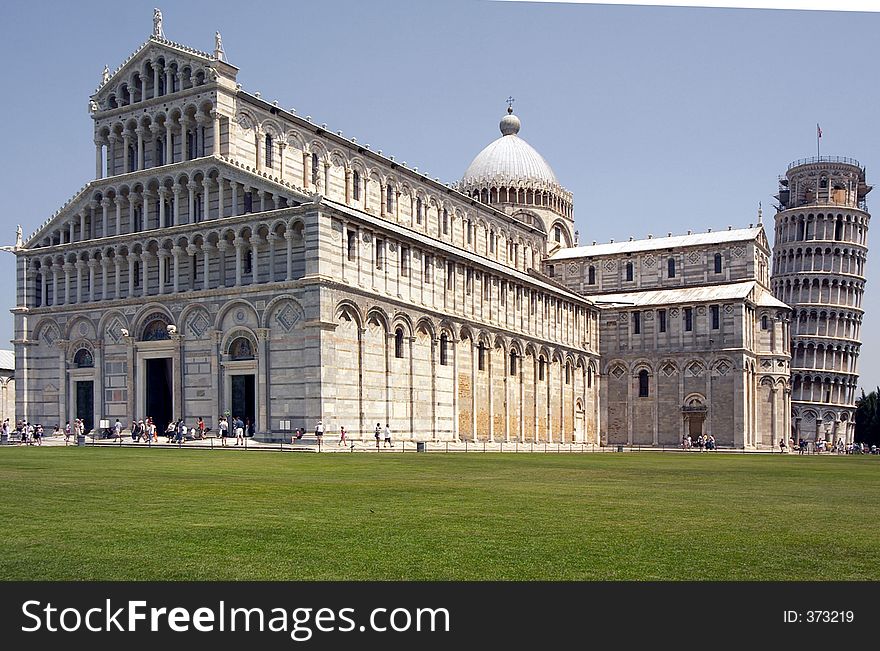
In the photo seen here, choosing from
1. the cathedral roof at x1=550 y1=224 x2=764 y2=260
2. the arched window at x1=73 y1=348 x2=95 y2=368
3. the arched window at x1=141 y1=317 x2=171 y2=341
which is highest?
the cathedral roof at x1=550 y1=224 x2=764 y2=260

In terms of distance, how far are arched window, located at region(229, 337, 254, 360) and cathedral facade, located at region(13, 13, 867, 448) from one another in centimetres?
10

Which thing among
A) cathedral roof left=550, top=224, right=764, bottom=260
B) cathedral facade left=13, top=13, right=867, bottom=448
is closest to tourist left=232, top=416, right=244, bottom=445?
cathedral facade left=13, top=13, right=867, bottom=448

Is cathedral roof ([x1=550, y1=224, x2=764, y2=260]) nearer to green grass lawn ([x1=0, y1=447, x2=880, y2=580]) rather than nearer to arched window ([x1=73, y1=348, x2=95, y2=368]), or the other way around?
arched window ([x1=73, y1=348, x2=95, y2=368])

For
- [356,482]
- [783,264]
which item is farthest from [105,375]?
[783,264]

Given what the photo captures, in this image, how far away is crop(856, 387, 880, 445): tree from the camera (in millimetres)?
112750

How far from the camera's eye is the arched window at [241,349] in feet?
177

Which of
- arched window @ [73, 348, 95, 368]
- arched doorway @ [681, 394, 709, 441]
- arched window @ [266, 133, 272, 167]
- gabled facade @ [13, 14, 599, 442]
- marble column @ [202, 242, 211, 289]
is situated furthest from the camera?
arched doorway @ [681, 394, 709, 441]

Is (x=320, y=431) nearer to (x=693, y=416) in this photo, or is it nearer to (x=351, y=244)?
(x=351, y=244)

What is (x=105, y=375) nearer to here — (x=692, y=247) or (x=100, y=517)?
(x=100, y=517)

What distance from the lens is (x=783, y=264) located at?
11219 centimetres

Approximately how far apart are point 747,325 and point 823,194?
35.7 meters

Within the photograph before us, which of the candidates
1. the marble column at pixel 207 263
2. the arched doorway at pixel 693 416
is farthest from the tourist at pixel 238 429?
the arched doorway at pixel 693 416

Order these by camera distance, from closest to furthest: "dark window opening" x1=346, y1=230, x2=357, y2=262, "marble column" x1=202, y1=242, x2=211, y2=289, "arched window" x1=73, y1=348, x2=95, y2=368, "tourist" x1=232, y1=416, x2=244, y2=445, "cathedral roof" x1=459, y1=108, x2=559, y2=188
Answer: "tourist" x1=232, y1=416, x2=244, y2=445, "dark window opening" x1=346, y1=230, x2=357, y2=262, "marble column" x1=202, y1=242, x2=211, y2=289, "arched window" x1=73, y1=348, x2=95, y2=368, "cathedral roof" x1=459, y1=108, x2=559, y2=188

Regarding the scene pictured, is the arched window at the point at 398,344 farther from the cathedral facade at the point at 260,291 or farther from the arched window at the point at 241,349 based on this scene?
the arched window at the point at 241,349
